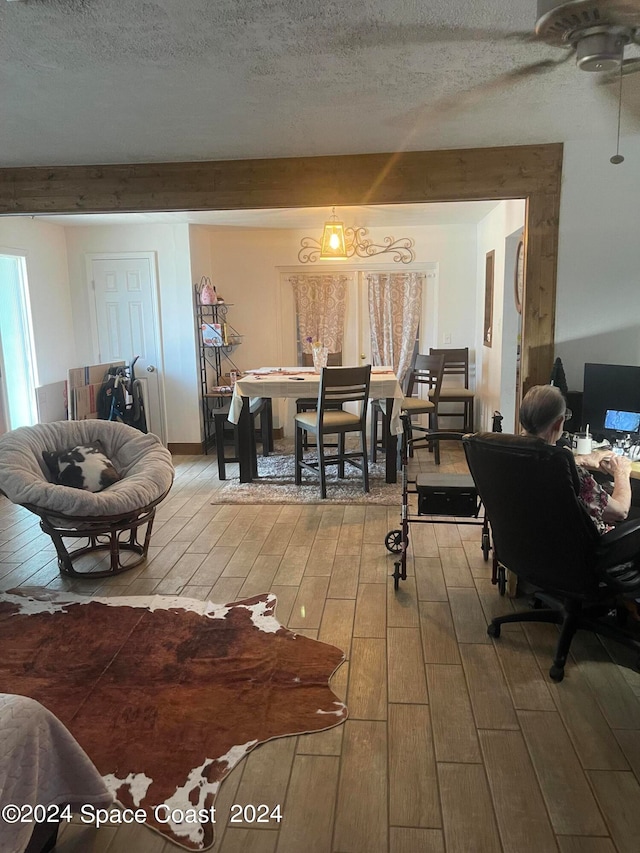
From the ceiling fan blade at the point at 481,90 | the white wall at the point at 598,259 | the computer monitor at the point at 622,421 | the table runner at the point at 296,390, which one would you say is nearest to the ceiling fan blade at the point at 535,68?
the ceiling fan blade at the point at 481,90

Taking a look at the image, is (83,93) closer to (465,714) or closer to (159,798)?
(159,798)

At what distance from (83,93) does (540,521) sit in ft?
7.85

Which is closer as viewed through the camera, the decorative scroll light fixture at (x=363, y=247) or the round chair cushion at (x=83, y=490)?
the round chair cushion at (x=83, y=490)

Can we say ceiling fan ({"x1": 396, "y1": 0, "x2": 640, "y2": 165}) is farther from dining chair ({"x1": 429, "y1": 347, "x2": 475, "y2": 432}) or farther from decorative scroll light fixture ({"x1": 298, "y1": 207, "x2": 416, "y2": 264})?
decorative scroll light fixture ({"x1": 298, "y1": 207, "x2": 416, "y2": 264})

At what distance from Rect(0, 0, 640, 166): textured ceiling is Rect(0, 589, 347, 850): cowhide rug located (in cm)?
225

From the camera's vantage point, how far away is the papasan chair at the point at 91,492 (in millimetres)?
3318

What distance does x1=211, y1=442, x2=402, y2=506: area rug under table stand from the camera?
4.80 m

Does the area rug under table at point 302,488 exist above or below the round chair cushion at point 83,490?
below

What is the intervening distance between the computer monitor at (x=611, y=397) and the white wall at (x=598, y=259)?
0.55 feet

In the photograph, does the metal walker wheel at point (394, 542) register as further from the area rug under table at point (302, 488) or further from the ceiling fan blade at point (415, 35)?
the ceiling fan blade at point (415, 35)

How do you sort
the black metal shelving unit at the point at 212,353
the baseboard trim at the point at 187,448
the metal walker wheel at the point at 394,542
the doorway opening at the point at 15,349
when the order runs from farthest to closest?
the baseboard trim at the point at 187,448, the black metal shelving unit at the point at 212,353, the doorway opening at the point at 15,349, the metal walker wheel at the point at 394,542

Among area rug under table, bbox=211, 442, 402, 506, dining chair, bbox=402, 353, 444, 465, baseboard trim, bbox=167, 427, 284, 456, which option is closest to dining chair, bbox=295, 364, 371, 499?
area rug under table, bbox=211, 442, 402, 506

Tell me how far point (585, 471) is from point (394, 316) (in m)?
4.71

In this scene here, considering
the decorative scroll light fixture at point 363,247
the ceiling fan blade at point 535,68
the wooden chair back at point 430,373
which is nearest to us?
the ceiling fan blade at point 535,68
